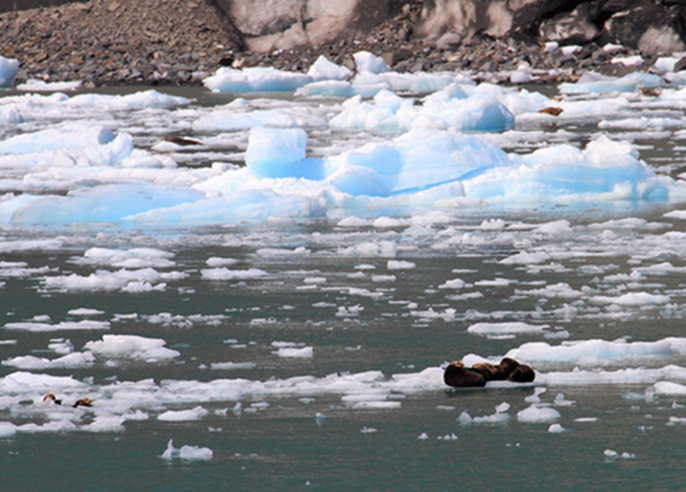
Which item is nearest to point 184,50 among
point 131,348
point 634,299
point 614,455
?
point 634,299

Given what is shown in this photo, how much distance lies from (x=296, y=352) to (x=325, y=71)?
93.8 feet

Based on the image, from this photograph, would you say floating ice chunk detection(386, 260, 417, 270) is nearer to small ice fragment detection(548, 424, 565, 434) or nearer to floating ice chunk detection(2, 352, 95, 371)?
floating ice chunk detection(2, 352, 95, 371)

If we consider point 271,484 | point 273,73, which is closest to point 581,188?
point 271,484

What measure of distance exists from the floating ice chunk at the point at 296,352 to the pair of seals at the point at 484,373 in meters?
0.58

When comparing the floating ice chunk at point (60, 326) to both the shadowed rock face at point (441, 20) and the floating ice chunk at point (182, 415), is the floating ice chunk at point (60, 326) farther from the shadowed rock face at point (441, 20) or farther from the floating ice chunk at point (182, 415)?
the shadowed rock face at point (441, 20)

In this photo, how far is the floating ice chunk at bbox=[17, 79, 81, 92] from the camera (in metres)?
31.2

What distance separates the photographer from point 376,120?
Answer: 15.2 metres

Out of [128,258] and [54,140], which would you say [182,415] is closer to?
[128,258]

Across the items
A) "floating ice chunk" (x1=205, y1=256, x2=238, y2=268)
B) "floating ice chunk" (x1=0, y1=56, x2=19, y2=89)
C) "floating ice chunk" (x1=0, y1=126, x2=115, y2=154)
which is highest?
"floating ice chunk" (x1=0, y1=56, x2=19, y2=89)

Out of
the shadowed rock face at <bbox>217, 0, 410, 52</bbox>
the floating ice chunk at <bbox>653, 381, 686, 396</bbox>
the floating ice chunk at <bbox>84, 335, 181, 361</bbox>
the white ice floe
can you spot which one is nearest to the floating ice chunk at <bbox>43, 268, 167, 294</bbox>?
the white ice floe

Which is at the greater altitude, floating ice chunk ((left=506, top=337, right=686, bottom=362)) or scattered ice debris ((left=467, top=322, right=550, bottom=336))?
scattered ice debris ((left=467, top=322, right=550, bottom=336))

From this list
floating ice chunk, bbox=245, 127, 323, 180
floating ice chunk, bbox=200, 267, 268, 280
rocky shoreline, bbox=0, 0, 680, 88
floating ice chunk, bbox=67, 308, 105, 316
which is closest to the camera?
floating ice chunk, bbox=67, 308, 105, 316

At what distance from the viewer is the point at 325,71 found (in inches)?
1246

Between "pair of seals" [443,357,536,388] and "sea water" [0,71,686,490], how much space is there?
0.04 metres
